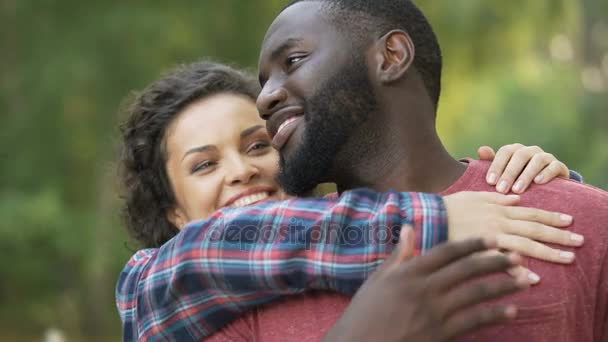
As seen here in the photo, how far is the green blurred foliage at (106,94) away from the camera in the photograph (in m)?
9.36

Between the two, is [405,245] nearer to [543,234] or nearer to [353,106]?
[543,234]

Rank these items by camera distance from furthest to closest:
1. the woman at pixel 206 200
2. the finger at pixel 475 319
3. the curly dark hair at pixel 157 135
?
the curly dark hair at pixel 157 135, the woman at pixel 206 200, the finger at pixel 475 319

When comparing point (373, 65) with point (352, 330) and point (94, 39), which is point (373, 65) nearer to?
point (352, 330)

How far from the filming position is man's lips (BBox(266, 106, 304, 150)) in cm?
238

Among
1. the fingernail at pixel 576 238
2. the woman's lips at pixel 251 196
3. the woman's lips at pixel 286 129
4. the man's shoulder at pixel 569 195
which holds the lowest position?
the woman's lips at pixel 251 196

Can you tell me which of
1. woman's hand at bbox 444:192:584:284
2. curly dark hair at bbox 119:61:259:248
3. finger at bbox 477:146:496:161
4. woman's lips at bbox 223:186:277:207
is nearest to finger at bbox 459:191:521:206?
woman's hand at bbox 444:192:584:284

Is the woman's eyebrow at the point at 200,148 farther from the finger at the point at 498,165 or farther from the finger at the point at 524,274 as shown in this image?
the finger at the point at 524,274

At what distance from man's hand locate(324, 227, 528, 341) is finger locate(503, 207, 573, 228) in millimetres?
296

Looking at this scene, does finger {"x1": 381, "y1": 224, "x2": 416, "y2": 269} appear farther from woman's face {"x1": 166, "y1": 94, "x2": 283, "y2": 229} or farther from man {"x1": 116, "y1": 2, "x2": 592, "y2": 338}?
woman's face {"x1": 166, "y1": 94, "x2": 283, "y2": 229}

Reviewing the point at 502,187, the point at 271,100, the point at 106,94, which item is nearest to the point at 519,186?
the point at 502,187

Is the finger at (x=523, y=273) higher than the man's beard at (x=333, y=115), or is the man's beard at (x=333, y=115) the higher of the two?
the man's beard at (x=333, y=115)

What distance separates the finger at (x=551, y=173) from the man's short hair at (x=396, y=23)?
0.41m

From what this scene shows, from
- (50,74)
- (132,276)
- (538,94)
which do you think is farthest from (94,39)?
(132,276)

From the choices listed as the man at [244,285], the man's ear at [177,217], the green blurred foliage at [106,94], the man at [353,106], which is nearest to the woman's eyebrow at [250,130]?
the man's ear at [177,217]
